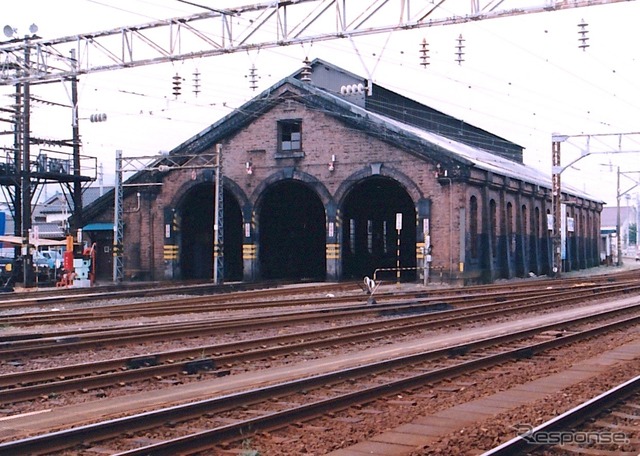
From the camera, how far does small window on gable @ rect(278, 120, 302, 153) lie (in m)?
45.3

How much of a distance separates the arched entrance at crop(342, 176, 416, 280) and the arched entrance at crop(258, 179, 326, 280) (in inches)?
76.8

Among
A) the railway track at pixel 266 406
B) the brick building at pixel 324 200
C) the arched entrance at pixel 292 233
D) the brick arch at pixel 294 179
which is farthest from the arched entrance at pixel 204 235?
the railway track at pixel 266 406

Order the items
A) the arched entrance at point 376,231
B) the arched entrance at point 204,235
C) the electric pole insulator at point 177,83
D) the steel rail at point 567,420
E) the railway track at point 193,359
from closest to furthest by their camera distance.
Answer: the steel rail at point 567,420 < the railway track at point 193,359 < the electric pole insulator at point 177,83 < the arched entrance at point 204,235 < the arched entrance at point 376,231

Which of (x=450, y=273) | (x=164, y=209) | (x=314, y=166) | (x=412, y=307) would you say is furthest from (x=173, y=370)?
(x=164, y=209)

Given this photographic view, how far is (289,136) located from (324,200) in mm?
4337

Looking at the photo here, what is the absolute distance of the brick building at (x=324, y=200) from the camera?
137ft

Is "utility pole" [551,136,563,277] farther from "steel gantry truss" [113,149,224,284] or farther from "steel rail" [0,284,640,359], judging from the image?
"steel rail" [0,284,640,359]

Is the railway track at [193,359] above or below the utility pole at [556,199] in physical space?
below

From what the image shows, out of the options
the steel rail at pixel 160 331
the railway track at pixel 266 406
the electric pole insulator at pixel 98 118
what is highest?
the electric pole insulator at pixel 98 118

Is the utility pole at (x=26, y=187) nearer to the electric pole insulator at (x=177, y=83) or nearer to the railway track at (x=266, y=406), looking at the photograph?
the electric pole insulator at (x=177, y=83)

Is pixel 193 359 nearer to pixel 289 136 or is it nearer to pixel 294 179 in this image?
pixel 294 179

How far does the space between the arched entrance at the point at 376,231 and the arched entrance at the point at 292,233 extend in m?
1.95

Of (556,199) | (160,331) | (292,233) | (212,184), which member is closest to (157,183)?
(212,184)

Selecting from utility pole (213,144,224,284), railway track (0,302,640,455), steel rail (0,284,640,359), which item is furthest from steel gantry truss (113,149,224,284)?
railway track (0,302,640,455)
